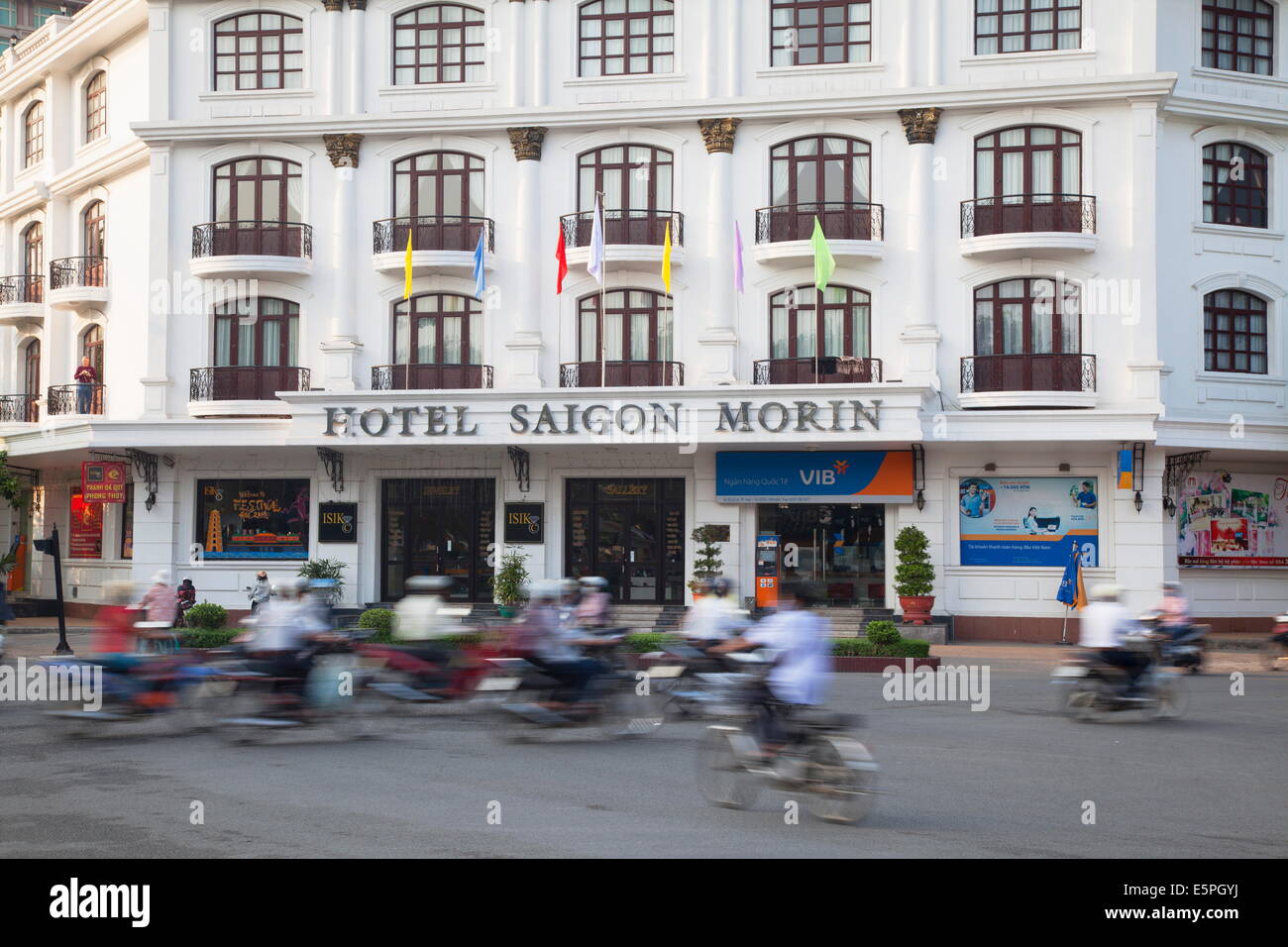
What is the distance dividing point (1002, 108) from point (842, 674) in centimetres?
1350

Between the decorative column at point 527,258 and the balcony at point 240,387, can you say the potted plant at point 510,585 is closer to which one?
the decorative column at point 527,258

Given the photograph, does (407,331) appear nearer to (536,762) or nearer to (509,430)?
(509,430)

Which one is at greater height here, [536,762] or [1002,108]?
[1002,108]

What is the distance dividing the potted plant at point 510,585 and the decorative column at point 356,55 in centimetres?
1098

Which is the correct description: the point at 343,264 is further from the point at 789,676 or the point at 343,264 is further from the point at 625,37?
the point at 789,676

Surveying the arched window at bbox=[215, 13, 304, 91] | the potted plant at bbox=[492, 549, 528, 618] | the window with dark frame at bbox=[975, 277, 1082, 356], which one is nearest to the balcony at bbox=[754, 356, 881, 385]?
the window with dark frame at bbox=[975, 277, 1082, 356]

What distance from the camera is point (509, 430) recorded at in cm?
2675

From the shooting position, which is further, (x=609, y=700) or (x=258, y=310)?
(x=258, y=310)

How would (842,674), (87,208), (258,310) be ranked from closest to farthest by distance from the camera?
(842,674), (258,310), (87,208)

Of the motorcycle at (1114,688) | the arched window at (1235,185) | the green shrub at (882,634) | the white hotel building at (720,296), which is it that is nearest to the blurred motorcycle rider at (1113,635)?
the motorcycle at (1114,688)

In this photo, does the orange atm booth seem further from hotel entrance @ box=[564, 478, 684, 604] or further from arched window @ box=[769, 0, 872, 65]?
arched window @ box=[769, 0, 872, 65]

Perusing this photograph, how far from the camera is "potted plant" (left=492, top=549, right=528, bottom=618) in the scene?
90.8 ft

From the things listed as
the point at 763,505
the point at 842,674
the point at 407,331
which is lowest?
the point at 842,674

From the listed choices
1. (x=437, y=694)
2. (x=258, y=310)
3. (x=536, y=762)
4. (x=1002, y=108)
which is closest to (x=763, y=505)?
(x=1002, y=108)
